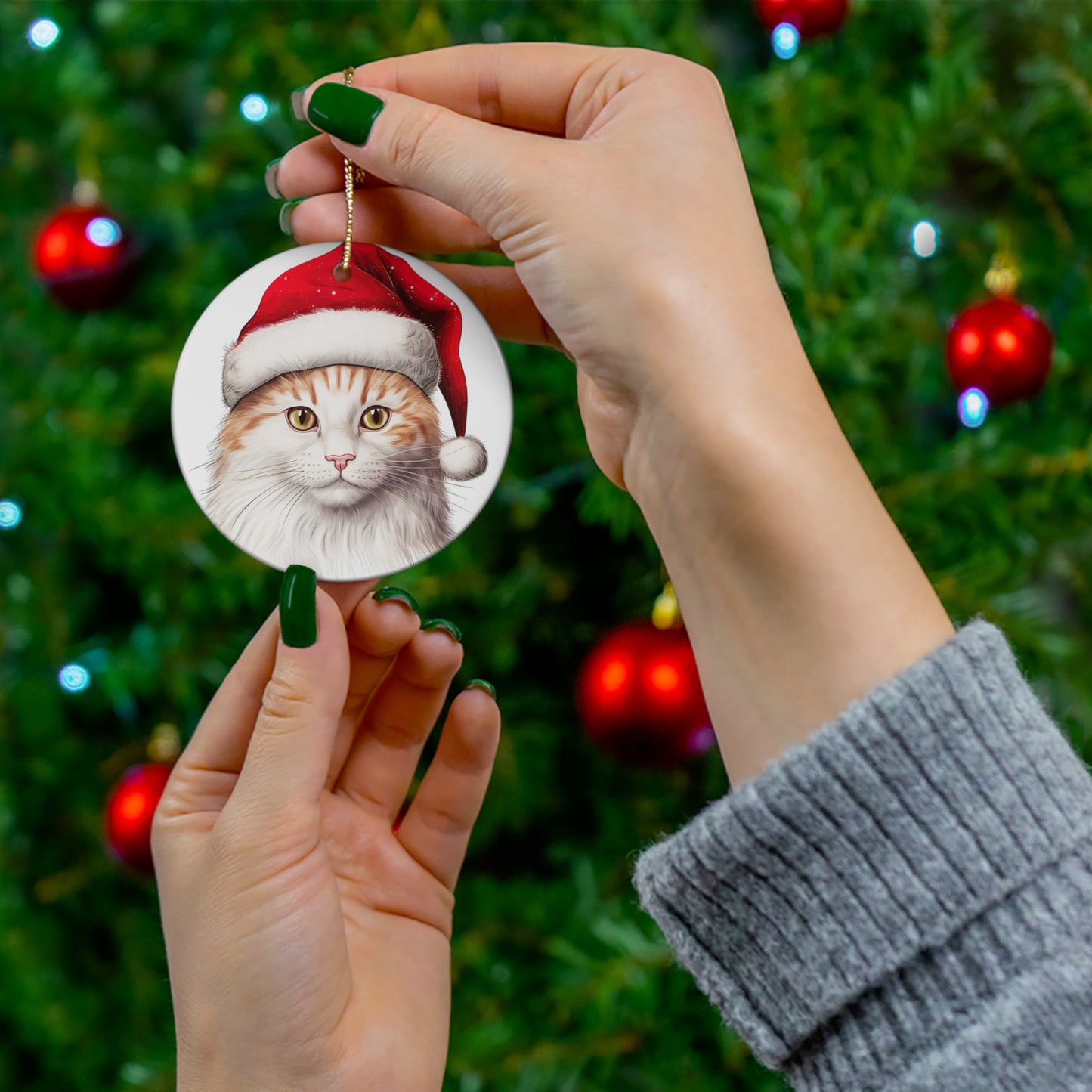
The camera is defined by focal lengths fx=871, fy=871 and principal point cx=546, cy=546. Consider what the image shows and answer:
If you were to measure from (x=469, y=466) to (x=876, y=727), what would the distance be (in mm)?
337

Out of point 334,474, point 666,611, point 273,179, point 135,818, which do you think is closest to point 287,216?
point 273,179

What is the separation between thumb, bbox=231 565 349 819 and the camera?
21.0 inches

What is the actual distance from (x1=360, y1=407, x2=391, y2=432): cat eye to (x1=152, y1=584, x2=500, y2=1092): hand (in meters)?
0.13

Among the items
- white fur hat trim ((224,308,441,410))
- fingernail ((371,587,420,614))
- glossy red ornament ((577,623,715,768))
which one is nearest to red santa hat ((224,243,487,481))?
white fur hat trim ((224,308,441,410))

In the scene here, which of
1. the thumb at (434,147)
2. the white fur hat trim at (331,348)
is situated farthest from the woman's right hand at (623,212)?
the white fur hat trim at (331,348)

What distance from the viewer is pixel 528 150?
0.57m

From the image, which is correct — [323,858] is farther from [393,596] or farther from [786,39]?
[786,39]

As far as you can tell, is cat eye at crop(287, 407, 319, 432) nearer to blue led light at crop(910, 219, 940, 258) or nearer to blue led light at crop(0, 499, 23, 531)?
blue led light at crop(0, 499, 23, 531)

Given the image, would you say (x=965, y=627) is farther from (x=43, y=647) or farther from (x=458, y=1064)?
(x=43, y=647)

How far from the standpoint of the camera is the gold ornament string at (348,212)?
665 mm

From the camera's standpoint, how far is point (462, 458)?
0.65 metres

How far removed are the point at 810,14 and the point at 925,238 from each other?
0.75 ft

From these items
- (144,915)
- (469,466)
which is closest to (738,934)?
(469,466)

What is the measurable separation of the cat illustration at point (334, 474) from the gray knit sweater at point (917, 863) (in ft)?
0.99
